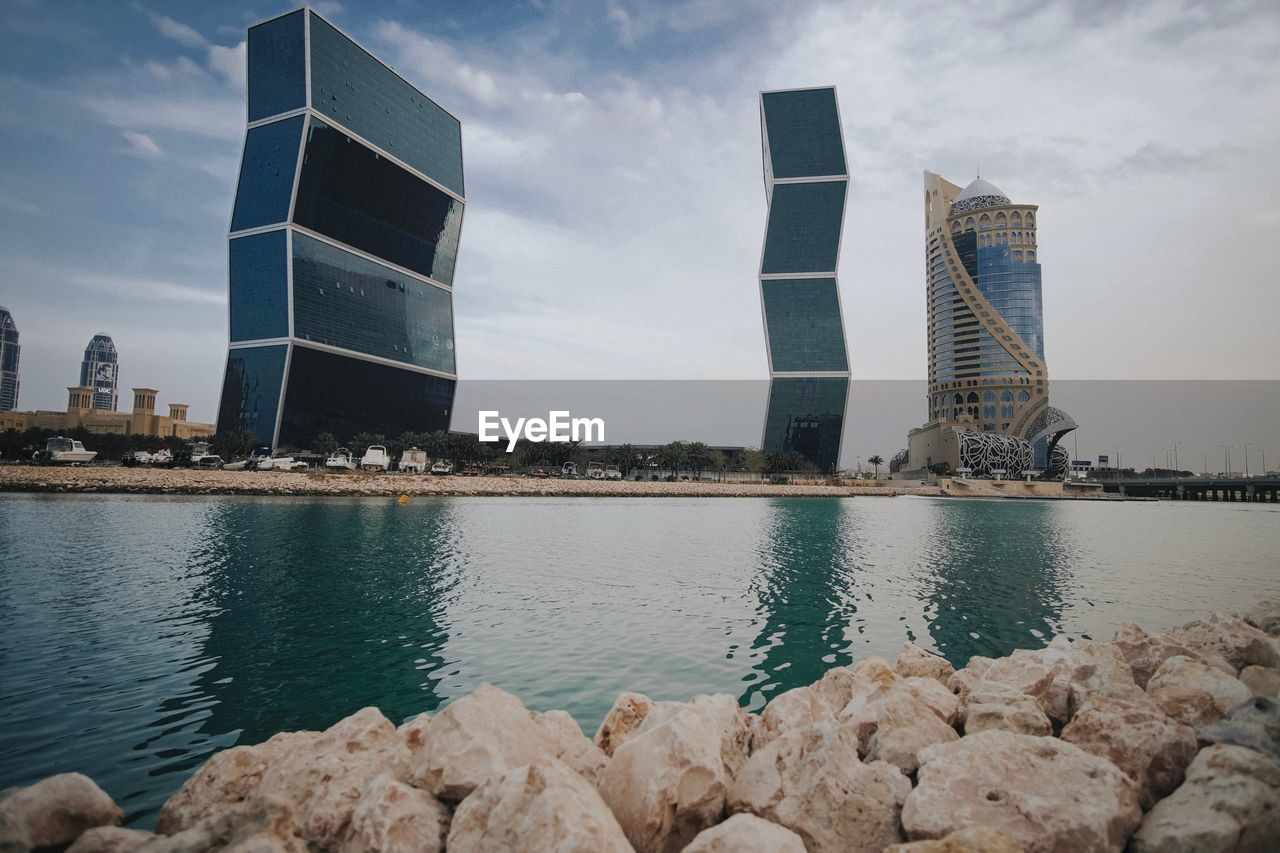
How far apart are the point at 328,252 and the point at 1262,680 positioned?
14852 centimetres

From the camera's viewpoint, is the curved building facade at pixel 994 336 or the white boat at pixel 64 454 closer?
the white boat at pixel 64 454

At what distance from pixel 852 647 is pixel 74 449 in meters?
91.7

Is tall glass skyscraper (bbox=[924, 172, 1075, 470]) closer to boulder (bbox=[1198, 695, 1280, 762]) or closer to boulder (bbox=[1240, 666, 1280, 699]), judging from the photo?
boulder (bbox=[1240, 666, 1280, 699])

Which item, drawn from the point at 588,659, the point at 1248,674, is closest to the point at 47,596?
the point at 588,659

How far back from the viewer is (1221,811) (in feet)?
13.8

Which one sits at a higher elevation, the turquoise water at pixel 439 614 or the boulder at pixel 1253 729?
the boulder at pixel 1253 729

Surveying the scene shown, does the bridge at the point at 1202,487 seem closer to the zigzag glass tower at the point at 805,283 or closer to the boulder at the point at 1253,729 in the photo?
the zigzag glass tower at the point at 805,283

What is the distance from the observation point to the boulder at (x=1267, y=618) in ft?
35.3

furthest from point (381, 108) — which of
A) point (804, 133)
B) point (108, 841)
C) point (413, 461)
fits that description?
point (108, 841)

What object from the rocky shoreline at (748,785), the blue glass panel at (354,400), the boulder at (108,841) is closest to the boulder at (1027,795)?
the rocky shoreline at (748,785)

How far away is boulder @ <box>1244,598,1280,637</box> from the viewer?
1077cm

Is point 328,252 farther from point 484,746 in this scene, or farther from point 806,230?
point 484,746

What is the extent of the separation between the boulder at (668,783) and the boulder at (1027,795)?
4.60 ft

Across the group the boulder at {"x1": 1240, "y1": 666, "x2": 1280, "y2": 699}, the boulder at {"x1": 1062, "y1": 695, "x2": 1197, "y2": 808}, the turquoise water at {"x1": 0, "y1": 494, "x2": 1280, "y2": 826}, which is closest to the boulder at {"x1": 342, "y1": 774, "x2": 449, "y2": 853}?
the turquoise water at {"x1": 0, "y1": 494, "x2": 1280, "y2": 826}
